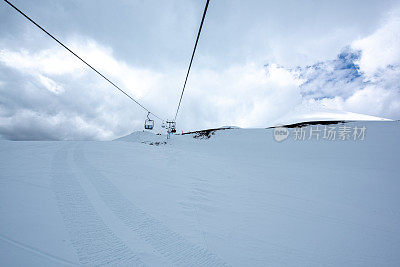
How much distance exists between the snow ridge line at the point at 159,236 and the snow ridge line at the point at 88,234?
0.40 m

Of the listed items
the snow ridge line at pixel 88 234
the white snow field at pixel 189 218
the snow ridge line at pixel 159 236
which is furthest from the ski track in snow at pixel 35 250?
the snow ridge line at pixel 159 236

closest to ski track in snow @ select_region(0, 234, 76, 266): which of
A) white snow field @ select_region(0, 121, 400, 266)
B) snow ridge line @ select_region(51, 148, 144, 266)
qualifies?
white snow field @ select_region(0, 121, 400, 266)

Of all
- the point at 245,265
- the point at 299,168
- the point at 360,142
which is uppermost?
the point at 360,142

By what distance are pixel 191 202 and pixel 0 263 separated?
363 cm

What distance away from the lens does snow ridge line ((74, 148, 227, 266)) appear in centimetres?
258

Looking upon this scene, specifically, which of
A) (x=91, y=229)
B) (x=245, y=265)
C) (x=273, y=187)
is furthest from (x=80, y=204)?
(x=273, y=187)

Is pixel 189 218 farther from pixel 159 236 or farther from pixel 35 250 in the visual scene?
pixel 35 250

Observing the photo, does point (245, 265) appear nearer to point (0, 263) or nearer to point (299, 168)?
point (0, 263)

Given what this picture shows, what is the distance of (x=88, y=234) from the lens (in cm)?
286

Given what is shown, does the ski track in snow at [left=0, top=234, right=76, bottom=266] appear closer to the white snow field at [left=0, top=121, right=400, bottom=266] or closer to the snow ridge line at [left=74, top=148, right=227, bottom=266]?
the white snow field at [left=0, top=121, right=400, bottom=266]

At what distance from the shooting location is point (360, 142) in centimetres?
1285

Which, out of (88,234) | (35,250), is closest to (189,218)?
(88,234)

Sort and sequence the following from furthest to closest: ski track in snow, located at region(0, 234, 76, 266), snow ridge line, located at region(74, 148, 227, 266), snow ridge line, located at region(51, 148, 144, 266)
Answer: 1. snow ridge line, located at region(74, 148, 227, 266)
2. snow ridge line, located at region(51, 148, 144, 266)
3. ski track in snow, located at region(0, 234, 76, 266)

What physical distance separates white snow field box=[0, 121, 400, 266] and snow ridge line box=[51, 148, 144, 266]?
17 mm
